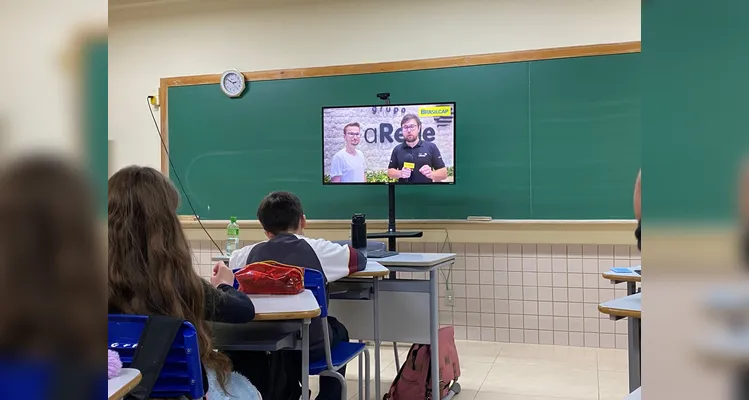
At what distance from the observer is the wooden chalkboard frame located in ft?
13.4

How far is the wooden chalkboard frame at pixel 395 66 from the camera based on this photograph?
4070mm

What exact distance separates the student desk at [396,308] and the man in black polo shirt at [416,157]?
3.24 feet

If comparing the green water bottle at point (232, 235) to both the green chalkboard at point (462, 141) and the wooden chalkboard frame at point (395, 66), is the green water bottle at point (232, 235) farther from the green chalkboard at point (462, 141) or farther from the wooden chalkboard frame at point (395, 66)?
the wooden chalkboard frame at point (395, 66)

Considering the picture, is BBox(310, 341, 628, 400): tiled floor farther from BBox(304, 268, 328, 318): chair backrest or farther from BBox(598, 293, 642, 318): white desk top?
BBox(598, 293, 642, 318): white desk top

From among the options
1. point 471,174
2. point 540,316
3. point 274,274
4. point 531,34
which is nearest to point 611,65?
point 531,34

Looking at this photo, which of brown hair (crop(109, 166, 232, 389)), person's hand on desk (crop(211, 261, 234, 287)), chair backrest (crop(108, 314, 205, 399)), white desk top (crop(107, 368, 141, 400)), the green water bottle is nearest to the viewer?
white desk top (crop(107, 368, 141, 400))

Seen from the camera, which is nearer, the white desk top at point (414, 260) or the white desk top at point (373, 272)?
the white desk top at point (373, 272)
